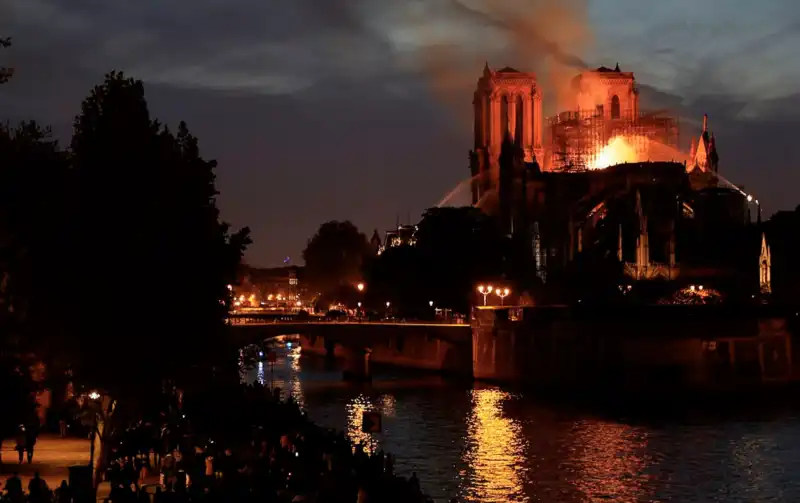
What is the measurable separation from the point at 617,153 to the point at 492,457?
4984 inches

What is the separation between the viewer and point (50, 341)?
33312mm

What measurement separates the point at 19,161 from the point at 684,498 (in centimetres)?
2649

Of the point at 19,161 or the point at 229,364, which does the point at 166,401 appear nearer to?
the point at 229,364

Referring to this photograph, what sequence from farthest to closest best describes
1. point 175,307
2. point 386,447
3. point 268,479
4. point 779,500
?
point 386,447
point 779,500
point 175,307
point 268,479

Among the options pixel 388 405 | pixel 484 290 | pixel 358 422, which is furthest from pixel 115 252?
pixel 484 290

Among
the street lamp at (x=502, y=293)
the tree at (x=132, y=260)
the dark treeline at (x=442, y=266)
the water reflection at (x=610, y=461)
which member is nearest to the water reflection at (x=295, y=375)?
the dark treeline at (x=442, y=266)

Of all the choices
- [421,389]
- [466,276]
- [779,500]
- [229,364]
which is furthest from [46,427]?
[466,276]

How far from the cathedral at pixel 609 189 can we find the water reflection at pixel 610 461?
5669 cm

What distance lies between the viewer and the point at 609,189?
15475cm

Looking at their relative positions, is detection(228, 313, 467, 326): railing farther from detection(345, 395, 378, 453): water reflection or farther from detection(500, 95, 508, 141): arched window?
detection(500, 95, 508, 141): arched window

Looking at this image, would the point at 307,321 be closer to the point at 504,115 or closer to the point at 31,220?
the point at 31,220

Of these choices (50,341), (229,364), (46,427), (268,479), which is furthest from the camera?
(46,427)

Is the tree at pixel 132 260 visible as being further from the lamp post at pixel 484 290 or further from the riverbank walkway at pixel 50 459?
the lamp post at pixel 484 290

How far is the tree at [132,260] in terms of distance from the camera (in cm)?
3378
